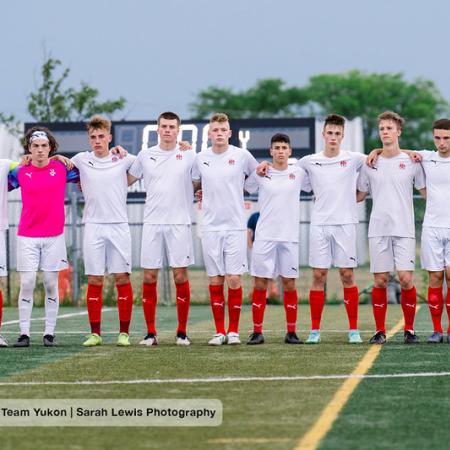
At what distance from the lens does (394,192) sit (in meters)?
11.6

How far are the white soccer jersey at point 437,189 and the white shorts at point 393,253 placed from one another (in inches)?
11.5

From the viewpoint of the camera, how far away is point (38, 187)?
38.6ft

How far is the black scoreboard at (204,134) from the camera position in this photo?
22.4 metres

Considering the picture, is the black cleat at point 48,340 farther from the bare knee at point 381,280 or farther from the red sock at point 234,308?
the bare knee at point 381,280

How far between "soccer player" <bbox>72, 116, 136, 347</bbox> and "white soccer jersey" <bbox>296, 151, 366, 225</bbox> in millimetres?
1769

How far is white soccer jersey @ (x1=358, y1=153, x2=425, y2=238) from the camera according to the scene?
11594 millimetres

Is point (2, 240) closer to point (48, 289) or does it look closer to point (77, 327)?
point (48, 289)

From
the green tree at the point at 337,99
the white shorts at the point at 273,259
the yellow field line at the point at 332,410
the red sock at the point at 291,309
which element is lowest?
the yellow field line at the point at 332,410

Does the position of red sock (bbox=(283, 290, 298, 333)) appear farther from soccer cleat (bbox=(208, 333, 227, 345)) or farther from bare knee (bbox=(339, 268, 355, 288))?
soccer cleat (bbox=(208, 333, 227, 345))

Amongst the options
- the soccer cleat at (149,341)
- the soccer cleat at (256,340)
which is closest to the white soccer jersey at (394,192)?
the soccer cleat at (256,340)

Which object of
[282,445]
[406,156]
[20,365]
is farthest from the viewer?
[406,156]

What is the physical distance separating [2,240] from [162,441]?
5.84 metres

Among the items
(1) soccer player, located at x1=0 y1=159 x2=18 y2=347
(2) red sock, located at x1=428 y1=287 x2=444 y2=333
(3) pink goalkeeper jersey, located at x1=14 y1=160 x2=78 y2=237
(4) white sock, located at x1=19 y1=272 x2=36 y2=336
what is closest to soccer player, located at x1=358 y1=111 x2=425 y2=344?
(2) red sock, located at x1=428 y1=287 x2=444 y2=333

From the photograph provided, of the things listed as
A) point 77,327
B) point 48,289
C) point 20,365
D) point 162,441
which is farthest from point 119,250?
point 162,441
